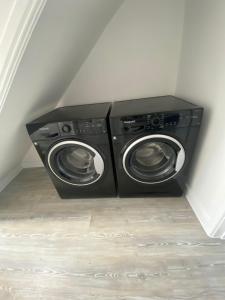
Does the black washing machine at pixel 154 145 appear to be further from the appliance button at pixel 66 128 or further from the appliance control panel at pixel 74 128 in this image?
the appliance button at pixel 66 128

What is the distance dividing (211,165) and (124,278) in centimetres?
93

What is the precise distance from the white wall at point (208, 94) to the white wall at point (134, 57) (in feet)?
0.62

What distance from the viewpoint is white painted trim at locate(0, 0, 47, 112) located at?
699 millimetres

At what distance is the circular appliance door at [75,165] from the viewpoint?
1.43 metres

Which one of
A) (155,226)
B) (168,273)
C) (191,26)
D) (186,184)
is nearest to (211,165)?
(186,184)

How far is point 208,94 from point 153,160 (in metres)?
0.64

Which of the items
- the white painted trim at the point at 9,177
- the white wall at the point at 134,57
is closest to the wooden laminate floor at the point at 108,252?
the white painted trim at the point at 9,177

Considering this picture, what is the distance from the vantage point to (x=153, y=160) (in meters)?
1.55

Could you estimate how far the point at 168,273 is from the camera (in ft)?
3.62

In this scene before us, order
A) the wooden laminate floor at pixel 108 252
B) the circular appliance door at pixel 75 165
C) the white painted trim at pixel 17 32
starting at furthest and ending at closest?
the circular appliance door at pixel 75 165, the wooden laminate floor at pixel 108 252, the white painted trim at pixel 17 32

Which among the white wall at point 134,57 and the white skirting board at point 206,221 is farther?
the white wall at point 134,57

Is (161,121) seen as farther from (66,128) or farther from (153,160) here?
(66,128)

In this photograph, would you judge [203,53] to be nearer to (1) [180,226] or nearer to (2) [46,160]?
(1) [180,226]

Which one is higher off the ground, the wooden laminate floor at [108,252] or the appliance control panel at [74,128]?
the appliance control panel at [74,128]
